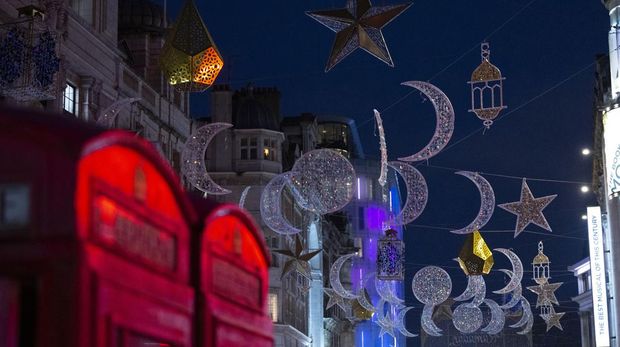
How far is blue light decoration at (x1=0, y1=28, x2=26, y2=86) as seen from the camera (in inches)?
882

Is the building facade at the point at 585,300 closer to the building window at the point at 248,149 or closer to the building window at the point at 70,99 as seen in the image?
the building window at the point at 248,149

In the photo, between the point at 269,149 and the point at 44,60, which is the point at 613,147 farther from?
the point at 269,149

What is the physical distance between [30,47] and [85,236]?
56.6 ft

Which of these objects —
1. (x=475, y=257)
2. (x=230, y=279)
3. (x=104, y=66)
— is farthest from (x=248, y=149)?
(x=230, y=279)

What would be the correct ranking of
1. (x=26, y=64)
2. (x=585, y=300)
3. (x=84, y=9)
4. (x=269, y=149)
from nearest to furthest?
1. (x=26, y=64)
2. (x=84, y=9)
3. (x=269, y=149)
4. (x=585, y=300)

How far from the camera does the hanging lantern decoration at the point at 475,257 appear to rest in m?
41.0

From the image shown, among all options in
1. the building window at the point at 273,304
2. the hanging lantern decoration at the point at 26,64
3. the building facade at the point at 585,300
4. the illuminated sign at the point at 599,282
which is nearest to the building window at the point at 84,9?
the hanging lantern decoration at the point at 26,64

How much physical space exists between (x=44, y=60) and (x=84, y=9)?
1047 cm

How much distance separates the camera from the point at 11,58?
22.6 meters

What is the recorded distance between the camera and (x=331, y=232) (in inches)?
3201

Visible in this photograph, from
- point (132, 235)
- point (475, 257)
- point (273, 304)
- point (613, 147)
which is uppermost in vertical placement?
point (273, 304)

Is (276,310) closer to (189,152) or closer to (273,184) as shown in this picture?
(273,184)

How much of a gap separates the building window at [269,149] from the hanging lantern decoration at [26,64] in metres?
32.9

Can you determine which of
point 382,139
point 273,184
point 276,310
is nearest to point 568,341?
point 276,310
